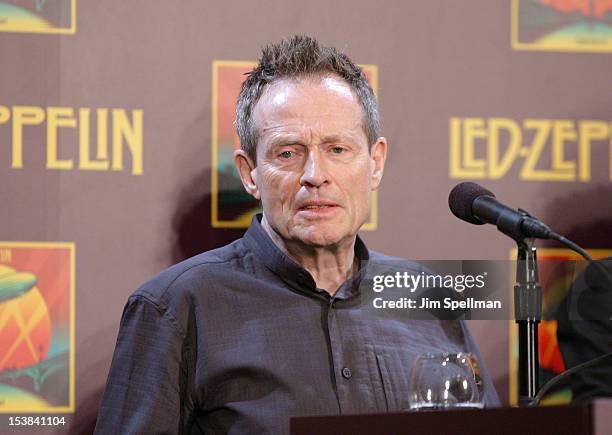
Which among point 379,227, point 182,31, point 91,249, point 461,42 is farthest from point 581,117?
point 91,249

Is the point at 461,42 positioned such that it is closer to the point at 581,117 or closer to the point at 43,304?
the point at 581,117

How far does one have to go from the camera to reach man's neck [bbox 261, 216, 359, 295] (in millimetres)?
2404

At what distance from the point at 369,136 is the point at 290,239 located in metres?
0.31

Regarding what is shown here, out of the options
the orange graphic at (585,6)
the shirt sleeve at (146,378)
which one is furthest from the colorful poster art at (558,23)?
the shirt sleeve at (146,378)

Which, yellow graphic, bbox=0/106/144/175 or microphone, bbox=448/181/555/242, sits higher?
yellow graphic, bbox=0/106/144/175

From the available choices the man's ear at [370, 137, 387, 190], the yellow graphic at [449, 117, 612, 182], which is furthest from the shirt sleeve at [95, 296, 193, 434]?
the yellow graphic at [449, 117, 612, 182]

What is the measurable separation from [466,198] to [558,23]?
1229 millimetres

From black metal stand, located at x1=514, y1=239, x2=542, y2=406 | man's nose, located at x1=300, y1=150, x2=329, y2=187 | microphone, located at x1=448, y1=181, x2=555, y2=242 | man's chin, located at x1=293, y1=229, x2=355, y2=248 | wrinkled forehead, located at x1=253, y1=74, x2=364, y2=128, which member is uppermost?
wrinkled forehead, located at x1=253, y1=74, x2=364, y2=128

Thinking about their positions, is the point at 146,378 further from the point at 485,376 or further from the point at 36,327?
the point at 485,376

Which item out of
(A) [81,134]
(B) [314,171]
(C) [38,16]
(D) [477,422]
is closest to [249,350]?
(B) [314,171]

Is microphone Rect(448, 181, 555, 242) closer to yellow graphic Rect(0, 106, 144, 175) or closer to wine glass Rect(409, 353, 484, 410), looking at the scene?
wine glass Rect(409, 353, 484, 410)

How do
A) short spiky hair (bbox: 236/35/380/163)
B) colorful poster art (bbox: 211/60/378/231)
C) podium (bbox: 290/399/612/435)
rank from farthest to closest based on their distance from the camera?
1. colorful poster art (bbox: 211/60/378/231)
2. short spiky hair (bbox: 236/35/380/163)
3. podium (bbox: 290/399/612/435)

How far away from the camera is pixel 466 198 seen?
6.03 feet
